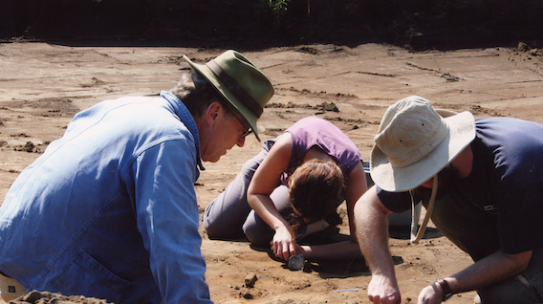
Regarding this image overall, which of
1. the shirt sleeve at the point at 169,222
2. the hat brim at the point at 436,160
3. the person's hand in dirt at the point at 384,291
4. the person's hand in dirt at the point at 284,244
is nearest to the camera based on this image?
the shirt sleeve at the point at 169,222

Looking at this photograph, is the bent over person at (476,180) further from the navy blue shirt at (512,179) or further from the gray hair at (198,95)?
the gray hair at (198,95)

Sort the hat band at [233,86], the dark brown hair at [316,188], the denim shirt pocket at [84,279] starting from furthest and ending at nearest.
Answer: the dark brown hair at [316,188]
the hat band at [233,86]
the denim shirt pocket at [84,279]

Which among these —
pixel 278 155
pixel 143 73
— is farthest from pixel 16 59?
pixel 278 155

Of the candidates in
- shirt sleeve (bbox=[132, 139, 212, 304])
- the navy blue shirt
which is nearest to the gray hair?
shirt sleeve (bbox=[132, 139, 212, 304])

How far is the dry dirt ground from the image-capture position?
127 inches

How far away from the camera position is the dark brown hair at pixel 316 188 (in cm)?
282

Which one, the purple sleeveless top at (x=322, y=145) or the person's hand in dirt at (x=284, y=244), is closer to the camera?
the person's hand in dirt at (x=284, y=244)

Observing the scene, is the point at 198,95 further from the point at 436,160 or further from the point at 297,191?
the point at 297,191

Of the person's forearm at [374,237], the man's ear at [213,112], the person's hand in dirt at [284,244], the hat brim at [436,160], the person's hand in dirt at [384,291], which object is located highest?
the man's ear at [213,112]

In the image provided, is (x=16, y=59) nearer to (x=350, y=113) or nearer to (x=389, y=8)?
(x=350, y=113)

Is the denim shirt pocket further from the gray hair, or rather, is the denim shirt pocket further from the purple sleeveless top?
the purple sleeveless top

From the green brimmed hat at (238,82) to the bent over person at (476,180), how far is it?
0.54m

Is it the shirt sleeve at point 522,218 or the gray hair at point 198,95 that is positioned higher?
the gray hair at point 198,95

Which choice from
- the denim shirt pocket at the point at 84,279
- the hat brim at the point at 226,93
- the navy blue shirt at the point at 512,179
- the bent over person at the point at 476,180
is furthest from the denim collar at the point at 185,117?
the navy blue shirt at the point at 512,179
